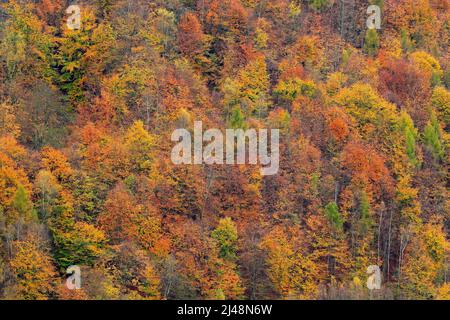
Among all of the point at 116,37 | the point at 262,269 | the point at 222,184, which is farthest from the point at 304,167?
the point at 116,37

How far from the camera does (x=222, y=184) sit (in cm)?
7775

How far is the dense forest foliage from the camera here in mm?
69062

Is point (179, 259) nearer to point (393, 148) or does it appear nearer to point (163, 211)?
point (163, 211)

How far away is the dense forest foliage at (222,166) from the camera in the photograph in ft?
227

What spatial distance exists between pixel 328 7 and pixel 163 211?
38.2 metres

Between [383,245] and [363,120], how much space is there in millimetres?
14463

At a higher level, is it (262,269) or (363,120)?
(363,120)

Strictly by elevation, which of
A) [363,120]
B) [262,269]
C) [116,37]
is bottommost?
[262,269]

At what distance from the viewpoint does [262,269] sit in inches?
2803

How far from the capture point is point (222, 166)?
256 feet
